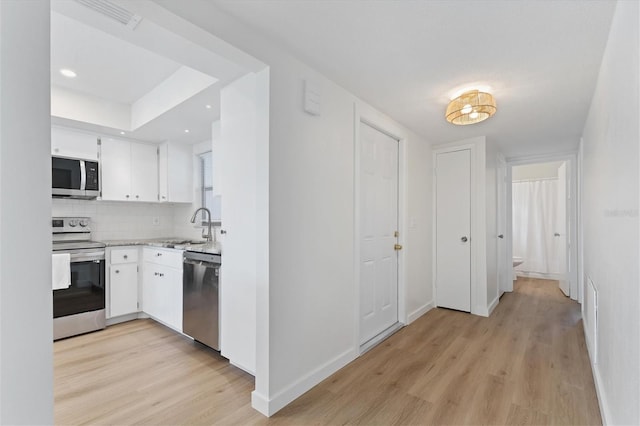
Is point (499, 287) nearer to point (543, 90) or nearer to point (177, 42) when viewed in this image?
point (543, 90)

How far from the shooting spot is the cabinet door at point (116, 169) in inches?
142

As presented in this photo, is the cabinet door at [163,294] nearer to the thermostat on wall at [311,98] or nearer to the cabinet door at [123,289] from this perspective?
the cabinet door at [123,289]

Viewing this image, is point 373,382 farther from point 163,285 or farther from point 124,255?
point 124,255

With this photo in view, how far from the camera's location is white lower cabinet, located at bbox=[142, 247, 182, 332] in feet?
9.79

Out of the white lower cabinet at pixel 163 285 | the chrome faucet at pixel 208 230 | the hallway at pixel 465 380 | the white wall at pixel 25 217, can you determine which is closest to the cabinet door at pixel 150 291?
the white lower cabinet at pixel 163 285

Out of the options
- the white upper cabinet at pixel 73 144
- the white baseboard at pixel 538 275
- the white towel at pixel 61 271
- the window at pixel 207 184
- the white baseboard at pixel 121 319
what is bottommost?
the white baseboard at pixel 538 275

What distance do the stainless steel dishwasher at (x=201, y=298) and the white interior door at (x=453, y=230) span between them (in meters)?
2.93

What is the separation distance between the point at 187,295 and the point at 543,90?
11.7 ft

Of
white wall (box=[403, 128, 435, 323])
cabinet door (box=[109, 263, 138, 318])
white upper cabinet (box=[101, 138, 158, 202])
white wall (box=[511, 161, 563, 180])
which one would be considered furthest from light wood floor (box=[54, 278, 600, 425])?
white wall (box=[511, 161, 563, 180])

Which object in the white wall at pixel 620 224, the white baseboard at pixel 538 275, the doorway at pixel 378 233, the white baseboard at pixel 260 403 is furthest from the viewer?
the white baseboard at pixel 538 275

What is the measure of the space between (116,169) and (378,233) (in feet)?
10.6

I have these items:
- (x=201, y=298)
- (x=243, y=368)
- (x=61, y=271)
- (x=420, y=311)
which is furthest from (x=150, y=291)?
(x=420, y=311)

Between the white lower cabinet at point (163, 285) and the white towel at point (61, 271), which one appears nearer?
the white towel at point (61, 271)

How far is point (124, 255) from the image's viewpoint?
3447 mm
